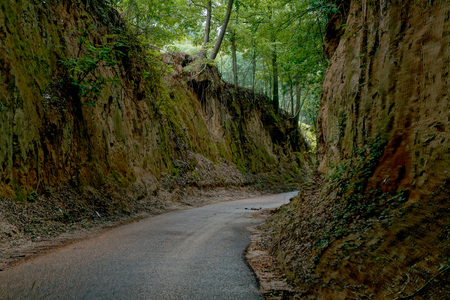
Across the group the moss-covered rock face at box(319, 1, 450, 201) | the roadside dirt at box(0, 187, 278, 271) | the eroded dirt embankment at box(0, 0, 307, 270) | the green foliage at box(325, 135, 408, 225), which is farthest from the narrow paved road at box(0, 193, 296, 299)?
the moss-covered rock face at box(319, 1, 450, 201)

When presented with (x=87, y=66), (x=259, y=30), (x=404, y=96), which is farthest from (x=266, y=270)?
(x=259, y=30)

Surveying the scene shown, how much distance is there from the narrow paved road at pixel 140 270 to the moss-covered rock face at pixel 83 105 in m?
3.17

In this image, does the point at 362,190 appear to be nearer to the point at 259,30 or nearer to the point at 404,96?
the point at 404,96

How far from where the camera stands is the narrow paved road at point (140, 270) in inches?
151

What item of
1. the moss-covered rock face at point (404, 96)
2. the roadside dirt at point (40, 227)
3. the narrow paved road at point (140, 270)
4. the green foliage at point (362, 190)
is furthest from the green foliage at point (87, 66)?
the green foliage at point (362, 190)

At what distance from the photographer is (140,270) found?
15.3 feet

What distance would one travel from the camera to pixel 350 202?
4383 millimetres

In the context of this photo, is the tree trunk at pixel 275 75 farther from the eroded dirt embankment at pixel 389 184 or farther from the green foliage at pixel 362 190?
the green foliage at pixel 362 190

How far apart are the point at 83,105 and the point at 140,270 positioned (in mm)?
7695

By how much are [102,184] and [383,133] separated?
9175mm

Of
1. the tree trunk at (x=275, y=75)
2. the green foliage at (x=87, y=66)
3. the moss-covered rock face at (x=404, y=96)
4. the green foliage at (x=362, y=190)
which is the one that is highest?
the tree trunk at (x=275, y=75)

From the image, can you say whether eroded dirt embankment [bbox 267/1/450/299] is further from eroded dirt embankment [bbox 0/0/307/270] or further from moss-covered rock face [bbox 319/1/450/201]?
eroded dirt embankment [bbox 0/0/307/270]

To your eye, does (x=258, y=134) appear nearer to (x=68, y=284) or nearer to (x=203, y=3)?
(x=203, y=3)

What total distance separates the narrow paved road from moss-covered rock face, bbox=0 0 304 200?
10.4 ft
